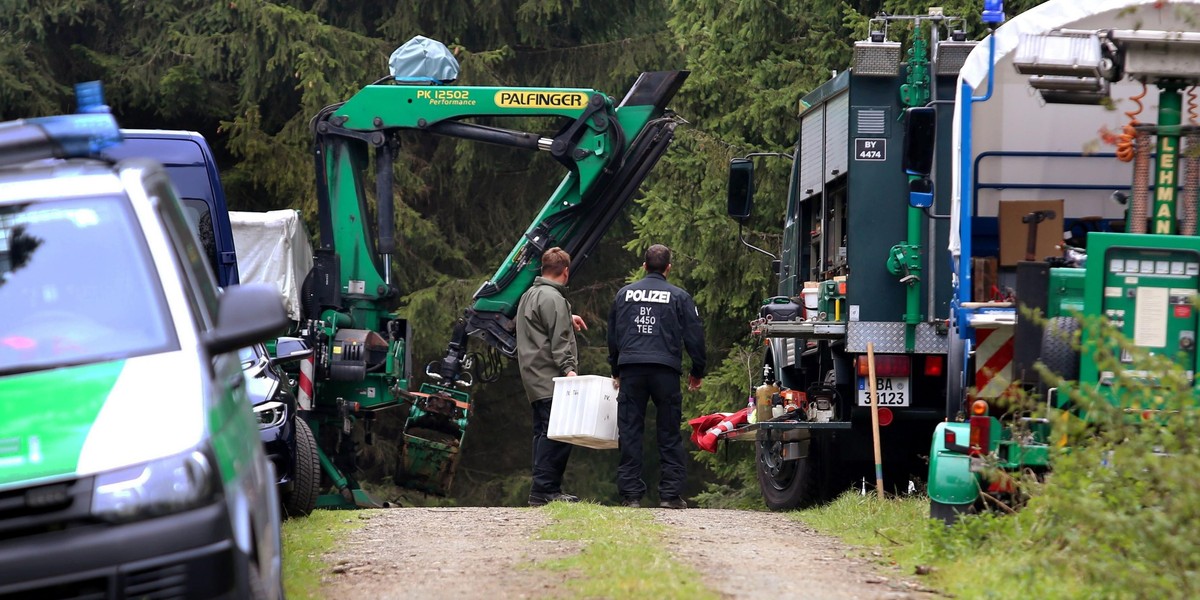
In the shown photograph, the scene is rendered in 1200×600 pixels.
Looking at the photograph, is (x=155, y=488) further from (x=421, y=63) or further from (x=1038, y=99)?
(x=421, y=63)

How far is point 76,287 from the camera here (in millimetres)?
5125

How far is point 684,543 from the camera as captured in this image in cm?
810

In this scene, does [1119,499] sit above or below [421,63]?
below

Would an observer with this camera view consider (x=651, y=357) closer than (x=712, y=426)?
Yes

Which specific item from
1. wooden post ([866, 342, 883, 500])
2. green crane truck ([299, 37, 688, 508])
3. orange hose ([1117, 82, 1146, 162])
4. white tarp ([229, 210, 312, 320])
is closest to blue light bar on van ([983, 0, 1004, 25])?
orange hose ([1117, 82, 1146, 162])

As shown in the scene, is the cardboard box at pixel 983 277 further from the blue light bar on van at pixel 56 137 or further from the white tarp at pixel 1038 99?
the blue light bar on van at pixel 56 137

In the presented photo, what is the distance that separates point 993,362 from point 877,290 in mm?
2765

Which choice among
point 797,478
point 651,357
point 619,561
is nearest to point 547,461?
point 651,357

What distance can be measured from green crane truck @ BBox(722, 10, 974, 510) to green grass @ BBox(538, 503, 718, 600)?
2440mm


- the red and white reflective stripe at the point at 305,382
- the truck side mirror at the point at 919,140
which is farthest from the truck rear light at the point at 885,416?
the red and white reflective stripe at the point at 305,382

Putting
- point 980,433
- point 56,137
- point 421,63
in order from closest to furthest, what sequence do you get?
point 56,137
point 980,433
point 421,63

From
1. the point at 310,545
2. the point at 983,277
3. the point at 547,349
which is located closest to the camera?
the point at 310,545

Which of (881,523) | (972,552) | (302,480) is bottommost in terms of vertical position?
(881,523)

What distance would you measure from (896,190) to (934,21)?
124 cm
